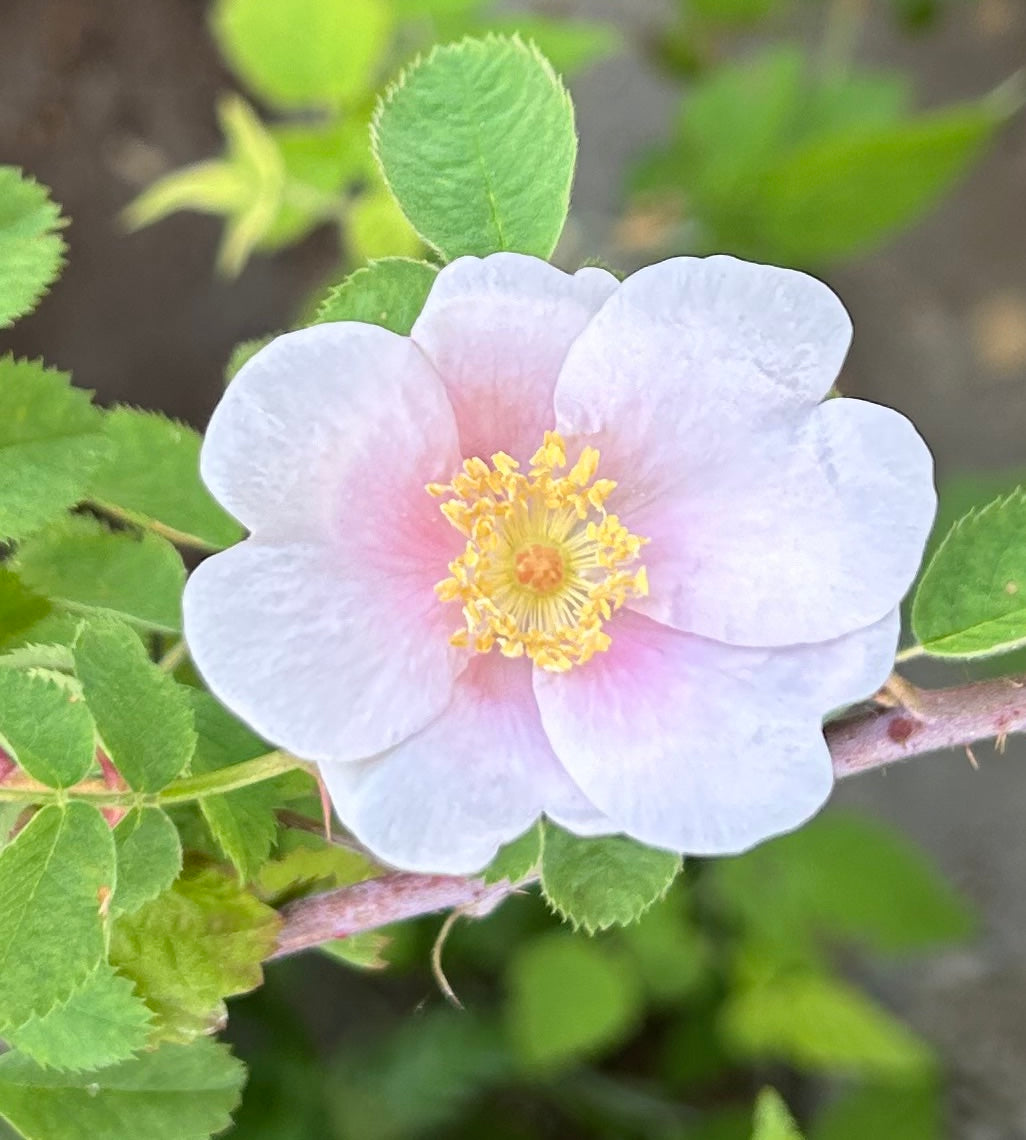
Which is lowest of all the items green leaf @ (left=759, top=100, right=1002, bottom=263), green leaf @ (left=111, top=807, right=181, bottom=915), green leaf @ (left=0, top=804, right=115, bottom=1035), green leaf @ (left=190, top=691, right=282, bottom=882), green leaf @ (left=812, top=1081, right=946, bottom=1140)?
green leaf @ (left=812, top=1081, right=946, bottom=1140)

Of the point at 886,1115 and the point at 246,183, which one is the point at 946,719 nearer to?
the point at 246,183

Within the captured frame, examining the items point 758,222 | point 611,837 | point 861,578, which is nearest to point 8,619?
point 611,837

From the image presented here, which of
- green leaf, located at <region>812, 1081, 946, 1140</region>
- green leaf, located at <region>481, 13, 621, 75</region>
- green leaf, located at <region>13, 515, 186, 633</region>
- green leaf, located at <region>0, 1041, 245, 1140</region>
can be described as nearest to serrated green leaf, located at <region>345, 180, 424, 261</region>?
green leaf, located at <region>481, 13, 621, 75</region>

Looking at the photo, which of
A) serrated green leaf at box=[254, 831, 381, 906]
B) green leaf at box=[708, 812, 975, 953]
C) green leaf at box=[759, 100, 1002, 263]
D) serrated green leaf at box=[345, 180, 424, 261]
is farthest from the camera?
green leaf at box=[708, 812, 975, 953]

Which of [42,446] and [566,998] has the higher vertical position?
[42,446]

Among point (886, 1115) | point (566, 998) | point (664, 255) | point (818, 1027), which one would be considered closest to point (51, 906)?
point (566, 998)

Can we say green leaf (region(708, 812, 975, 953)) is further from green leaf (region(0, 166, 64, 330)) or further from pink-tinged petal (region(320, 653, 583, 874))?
green leaf (region(0, 166, 64, 330))

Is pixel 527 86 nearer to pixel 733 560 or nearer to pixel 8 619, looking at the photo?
pixel 733 560
